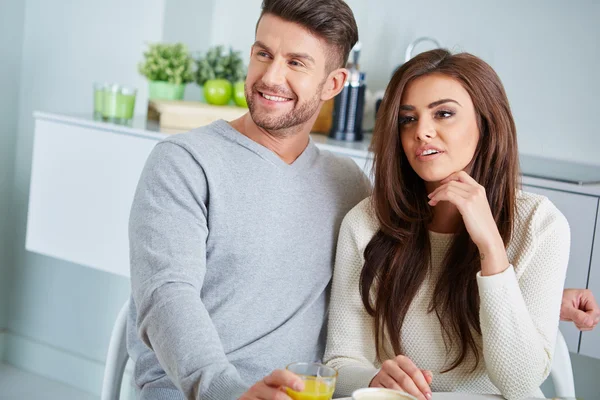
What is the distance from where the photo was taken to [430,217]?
169 cm

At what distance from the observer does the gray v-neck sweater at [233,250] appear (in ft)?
4.64

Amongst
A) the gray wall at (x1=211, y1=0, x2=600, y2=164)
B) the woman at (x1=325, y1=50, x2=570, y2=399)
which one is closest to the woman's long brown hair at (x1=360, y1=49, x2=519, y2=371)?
the woman at (x1=325, y1=50, x2=570, y2=399)

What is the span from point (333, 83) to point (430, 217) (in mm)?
349

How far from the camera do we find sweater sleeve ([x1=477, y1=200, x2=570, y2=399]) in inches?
55.8

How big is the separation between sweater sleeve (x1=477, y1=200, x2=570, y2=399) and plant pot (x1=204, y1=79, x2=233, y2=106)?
5.04ft

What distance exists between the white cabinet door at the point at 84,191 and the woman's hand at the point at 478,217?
1.34 m

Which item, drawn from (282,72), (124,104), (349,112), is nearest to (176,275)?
(282,72)

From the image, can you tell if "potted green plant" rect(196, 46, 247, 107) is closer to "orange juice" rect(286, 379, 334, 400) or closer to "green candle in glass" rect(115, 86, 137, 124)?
"green candle in glass" rect(115, 86, 137, 124)

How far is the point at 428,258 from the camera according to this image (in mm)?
1633

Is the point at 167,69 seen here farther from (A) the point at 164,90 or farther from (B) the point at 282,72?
(B) the point at 282,72

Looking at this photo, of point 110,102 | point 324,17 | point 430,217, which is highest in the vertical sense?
point 324,17

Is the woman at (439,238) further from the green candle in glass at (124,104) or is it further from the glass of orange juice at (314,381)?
the green candle in glass at (124,104)

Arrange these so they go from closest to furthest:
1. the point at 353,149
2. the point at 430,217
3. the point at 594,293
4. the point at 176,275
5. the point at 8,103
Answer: the point at 176,275, the point at 430,217, the point at 594,293, the point at 353,149, the point at 8,103

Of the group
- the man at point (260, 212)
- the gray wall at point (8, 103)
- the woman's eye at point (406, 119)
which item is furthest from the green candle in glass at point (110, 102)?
the woman's eye at point (406, 119)
